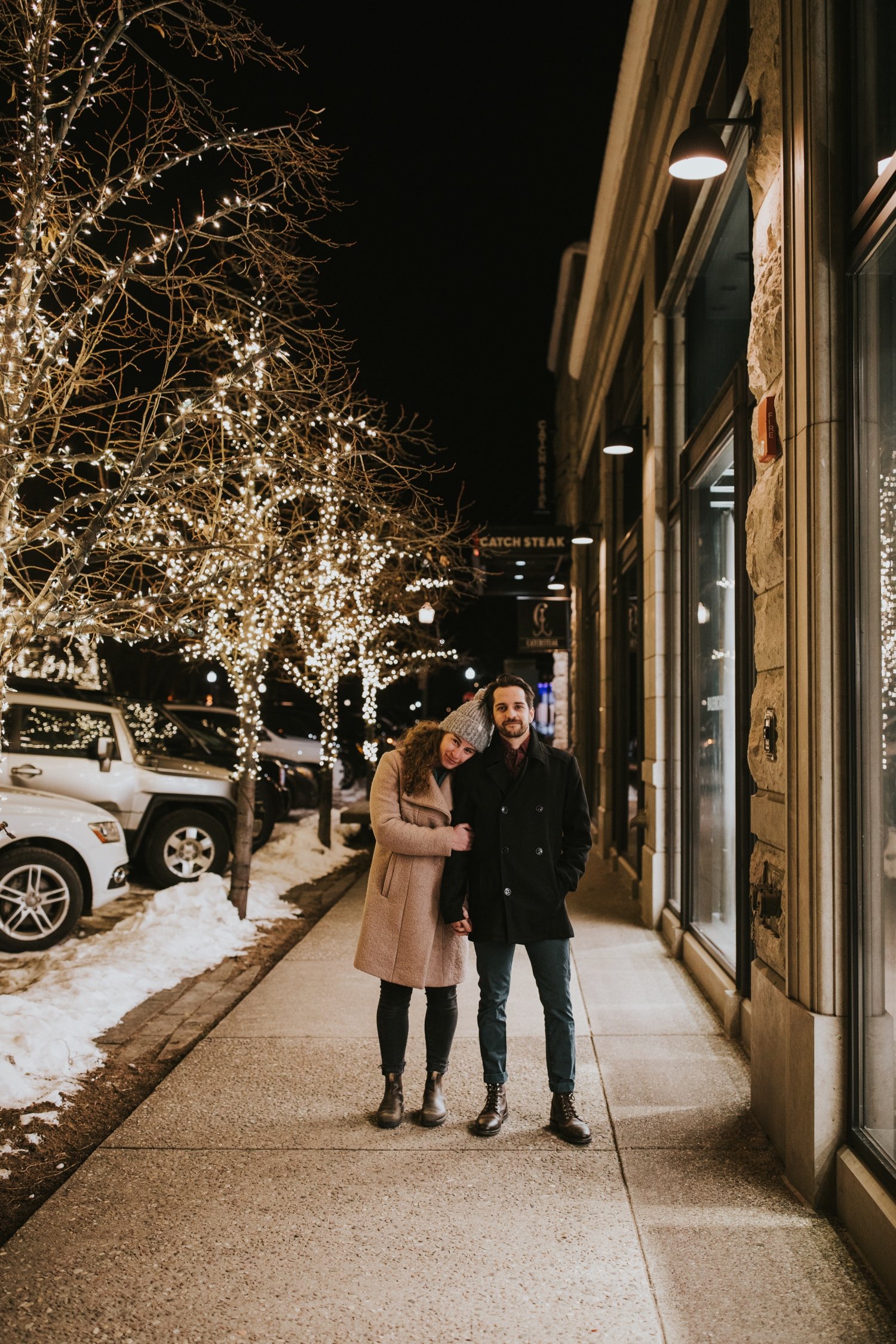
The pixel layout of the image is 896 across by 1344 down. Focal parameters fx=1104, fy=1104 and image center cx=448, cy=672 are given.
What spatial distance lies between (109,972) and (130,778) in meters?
4.15

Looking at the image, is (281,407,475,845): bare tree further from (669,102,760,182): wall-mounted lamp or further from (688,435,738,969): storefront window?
(669,102,760,182): wall-mounted lamp

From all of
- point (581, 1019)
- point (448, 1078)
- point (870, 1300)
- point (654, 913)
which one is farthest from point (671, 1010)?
point (870, 1300)

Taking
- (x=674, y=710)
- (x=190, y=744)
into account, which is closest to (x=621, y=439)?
(x=674, y=710)

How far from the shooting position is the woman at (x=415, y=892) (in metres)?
4.91

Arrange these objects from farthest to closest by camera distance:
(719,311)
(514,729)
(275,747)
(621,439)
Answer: (275,747) < (621,439) < (719,311) < (514,729)

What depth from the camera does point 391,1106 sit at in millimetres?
4965

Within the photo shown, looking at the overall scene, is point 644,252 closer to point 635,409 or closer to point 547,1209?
point 635,409

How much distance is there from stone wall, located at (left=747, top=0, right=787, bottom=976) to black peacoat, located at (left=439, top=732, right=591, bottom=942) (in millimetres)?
806

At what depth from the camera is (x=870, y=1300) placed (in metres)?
3.46

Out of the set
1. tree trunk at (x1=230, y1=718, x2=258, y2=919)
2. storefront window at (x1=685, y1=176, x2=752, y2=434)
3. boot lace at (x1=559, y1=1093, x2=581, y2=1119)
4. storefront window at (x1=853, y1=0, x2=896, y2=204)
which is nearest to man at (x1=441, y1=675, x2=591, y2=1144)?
boot lace at (x1=559, y1=1093, x2=581, y2=1119)

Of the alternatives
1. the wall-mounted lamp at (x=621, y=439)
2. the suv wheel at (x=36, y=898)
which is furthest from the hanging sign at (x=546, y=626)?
the suv wheel at (x=36, y=898)

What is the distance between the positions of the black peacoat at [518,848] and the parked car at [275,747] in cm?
1009

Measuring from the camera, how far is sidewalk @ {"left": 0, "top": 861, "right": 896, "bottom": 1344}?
3365 millimetres

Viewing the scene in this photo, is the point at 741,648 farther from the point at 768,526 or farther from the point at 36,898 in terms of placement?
the point at 36,898
